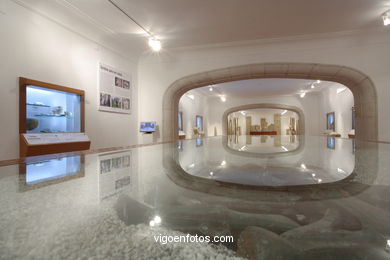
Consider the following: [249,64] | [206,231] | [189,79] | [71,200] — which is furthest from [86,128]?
[206,231]

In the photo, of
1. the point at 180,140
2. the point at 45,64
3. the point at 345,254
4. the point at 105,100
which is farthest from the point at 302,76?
the point at 345,254

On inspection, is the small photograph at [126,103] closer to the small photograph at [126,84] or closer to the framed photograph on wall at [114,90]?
the framed photograph on wall at [114,90]

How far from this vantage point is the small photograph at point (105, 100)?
6.23 metres

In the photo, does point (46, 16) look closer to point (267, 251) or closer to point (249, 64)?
point (249, 64)

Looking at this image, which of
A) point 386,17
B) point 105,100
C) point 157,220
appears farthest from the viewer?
point 105,100

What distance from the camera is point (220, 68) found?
23.5ft

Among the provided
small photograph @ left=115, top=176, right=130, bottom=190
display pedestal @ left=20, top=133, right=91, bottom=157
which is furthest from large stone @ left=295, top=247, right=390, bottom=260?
display pedestal @ left=20, top=133, right=91, bottom=157

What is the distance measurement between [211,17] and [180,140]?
306cm

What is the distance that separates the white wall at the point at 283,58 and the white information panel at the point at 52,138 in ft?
11.0

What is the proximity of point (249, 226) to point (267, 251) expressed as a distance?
0.09 meters

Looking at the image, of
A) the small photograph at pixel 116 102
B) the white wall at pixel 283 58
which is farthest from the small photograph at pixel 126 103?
the white wall at pixel 283 58

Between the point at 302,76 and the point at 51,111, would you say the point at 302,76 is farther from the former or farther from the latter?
the point at 51,111

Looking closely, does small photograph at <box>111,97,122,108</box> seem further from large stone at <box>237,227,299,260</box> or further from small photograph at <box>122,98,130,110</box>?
large stone at <box>237,227,299,260</box>

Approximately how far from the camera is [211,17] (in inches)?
202
